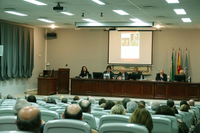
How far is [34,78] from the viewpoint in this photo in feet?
48.4

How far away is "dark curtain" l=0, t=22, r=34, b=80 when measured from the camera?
39.5 feet

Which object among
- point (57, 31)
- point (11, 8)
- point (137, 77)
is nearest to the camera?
point (11, 8)

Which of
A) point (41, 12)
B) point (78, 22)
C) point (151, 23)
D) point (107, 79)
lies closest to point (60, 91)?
point (107, 79)

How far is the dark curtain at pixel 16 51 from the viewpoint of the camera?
12047 millimetres

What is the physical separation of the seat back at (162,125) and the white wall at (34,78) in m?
10.3

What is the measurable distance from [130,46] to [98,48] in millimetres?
1790

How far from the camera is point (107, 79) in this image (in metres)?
12.2

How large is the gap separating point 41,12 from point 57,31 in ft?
17.8

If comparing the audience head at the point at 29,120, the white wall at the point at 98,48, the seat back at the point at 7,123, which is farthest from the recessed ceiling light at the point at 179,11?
the audience head at the point at 29,120

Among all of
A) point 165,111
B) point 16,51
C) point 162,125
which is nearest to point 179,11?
point 165,111

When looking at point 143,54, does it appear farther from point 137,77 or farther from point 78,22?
point 78,22

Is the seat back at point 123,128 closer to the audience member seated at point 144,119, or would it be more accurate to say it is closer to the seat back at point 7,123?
the audience member seated at point 144,119

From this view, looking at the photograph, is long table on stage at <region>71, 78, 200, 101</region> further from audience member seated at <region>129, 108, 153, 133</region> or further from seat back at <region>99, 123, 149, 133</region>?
seat back at <region>99, 123, 149, 133</region>

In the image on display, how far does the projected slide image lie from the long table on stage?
2.80 m
